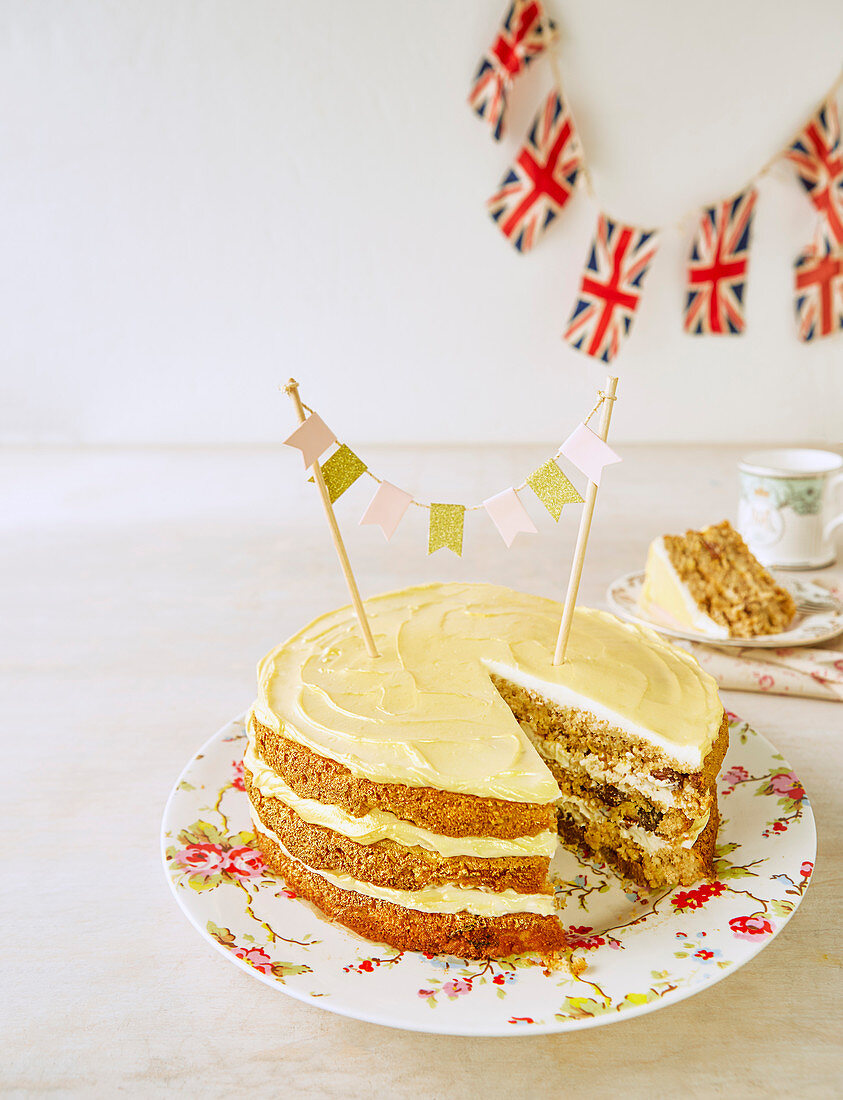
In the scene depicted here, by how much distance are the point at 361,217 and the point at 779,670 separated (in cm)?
278

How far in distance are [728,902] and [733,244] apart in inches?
125

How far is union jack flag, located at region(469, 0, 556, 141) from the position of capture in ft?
11.0

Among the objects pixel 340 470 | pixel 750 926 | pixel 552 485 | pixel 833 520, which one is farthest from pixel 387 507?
pixel 833 520

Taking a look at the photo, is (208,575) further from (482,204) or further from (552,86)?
(552,86)

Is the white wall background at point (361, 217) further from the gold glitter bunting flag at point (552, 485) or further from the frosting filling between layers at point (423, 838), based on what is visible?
the frosting filling between layers at point (423, 838)

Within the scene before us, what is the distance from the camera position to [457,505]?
3.83 ft

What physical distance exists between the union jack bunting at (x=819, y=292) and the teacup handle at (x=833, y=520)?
1.88 metres

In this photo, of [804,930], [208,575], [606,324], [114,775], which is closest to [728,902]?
[804,930]

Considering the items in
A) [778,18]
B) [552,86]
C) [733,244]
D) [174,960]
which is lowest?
[174,960]

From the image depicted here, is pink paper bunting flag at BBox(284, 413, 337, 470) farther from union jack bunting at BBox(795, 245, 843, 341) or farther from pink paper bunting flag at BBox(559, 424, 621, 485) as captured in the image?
union jack bunting at BBox(795, 245, 843, 341)

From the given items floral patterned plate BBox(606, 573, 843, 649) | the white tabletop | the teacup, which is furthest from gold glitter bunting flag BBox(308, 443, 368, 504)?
the teacup

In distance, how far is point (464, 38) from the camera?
11.4ft

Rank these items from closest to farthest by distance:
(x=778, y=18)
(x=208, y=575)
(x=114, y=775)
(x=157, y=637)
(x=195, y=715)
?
(x=114, y=775)
(x=195, y=715)
(x=157, y=637)
(x=208, y=575)
(x=778, y=18)

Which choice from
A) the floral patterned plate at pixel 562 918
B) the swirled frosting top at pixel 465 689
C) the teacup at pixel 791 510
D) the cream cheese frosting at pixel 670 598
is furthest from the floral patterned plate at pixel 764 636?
the floral patterned plate at pixel 562 918
